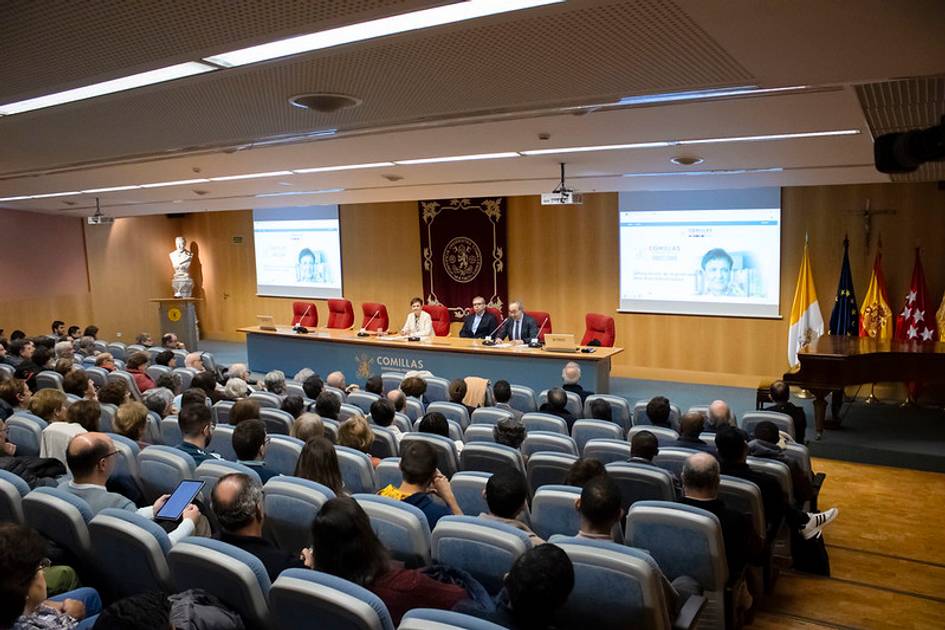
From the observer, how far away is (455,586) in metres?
2.40

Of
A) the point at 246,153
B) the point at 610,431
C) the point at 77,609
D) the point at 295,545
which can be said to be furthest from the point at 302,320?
the point at 77,609

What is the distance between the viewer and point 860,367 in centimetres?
705

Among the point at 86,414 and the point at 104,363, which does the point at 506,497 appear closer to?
the point at 86,414

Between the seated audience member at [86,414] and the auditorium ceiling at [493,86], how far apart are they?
185cm

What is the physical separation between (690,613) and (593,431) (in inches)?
99.2

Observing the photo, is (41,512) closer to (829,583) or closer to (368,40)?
(368,40)

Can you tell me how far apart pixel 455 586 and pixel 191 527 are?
1305 mm

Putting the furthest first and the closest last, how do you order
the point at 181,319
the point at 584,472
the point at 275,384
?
the point at 181,319, the point at 275,384, the point at 584,472

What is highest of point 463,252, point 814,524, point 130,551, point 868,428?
point 463,252

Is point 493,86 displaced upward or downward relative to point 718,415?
upward

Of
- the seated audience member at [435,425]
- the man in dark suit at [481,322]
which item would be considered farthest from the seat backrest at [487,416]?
the man in dark suit at [481,322]

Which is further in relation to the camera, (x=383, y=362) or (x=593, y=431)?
(x=383, y=362)

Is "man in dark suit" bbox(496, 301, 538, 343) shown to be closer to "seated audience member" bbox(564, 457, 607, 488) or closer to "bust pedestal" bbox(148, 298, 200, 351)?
"seated audience member" bbox(564, 457, 607, 488)

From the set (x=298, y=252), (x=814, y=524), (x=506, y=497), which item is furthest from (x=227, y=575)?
(x=298, y=252)
